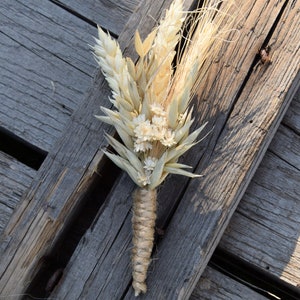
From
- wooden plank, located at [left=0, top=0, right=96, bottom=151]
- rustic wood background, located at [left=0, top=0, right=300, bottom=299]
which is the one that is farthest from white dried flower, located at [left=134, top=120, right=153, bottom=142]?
wooden plank, located at [left=0, top=0, right=96, bottom=151]

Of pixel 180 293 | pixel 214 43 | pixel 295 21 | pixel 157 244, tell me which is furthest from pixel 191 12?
pixel 180 293

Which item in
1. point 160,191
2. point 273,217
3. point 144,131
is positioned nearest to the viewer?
point 144,131

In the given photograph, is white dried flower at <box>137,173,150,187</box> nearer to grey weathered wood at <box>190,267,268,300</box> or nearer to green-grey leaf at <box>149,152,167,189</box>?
green-grey leaf at <box>149,152,167,189</box>

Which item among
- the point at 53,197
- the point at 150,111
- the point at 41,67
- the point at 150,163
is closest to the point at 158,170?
the point at 150,163

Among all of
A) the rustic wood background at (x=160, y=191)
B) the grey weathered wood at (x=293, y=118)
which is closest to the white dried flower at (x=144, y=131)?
the rustic wood background at (x=160, y=191)

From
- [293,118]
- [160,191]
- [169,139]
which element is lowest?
[160,191]

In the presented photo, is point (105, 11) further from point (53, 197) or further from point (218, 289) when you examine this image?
point (218, 289)

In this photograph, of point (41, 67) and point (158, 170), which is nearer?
point (158, 170)

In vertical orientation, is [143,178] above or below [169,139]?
below
